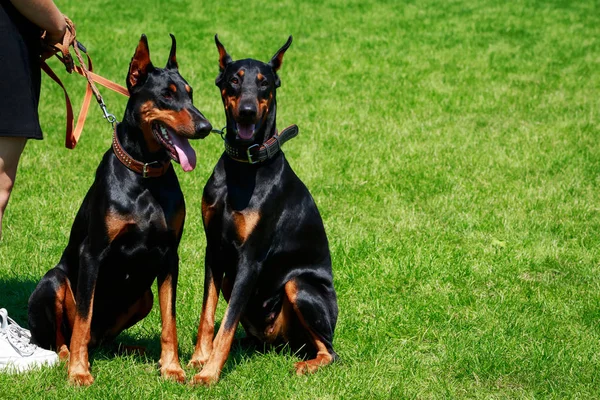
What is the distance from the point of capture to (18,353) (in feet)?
14.9

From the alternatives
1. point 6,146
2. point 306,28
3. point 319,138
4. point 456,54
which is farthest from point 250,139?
point 306,28

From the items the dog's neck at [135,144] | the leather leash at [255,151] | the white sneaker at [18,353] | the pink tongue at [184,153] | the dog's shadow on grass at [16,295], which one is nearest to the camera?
the pink tongue at [184,153]

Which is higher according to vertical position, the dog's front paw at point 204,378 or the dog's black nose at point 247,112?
the dog's black nose at point 247,112

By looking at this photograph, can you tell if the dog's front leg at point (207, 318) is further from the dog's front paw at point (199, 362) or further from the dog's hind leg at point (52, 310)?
the dog's hind leg at point (52, 310)

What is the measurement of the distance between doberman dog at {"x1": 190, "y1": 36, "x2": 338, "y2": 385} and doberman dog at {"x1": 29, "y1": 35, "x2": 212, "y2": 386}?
0.80 ft

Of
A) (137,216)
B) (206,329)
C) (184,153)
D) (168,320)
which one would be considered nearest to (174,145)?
(184,153)

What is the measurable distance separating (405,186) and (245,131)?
4.00m

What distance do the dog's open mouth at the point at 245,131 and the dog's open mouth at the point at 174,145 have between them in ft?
1.16

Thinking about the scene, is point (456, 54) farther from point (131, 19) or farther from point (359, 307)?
point (359, 307)

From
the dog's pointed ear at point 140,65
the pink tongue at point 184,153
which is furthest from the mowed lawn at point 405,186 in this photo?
the dog's pointed ear at point 140,65

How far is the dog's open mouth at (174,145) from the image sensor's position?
4.25 m

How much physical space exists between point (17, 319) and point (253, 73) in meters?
2.39

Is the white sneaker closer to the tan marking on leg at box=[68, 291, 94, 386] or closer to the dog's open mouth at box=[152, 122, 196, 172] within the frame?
the tan marking on leg at box=[68, 291, 94, 386]

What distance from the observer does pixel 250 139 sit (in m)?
4.57
